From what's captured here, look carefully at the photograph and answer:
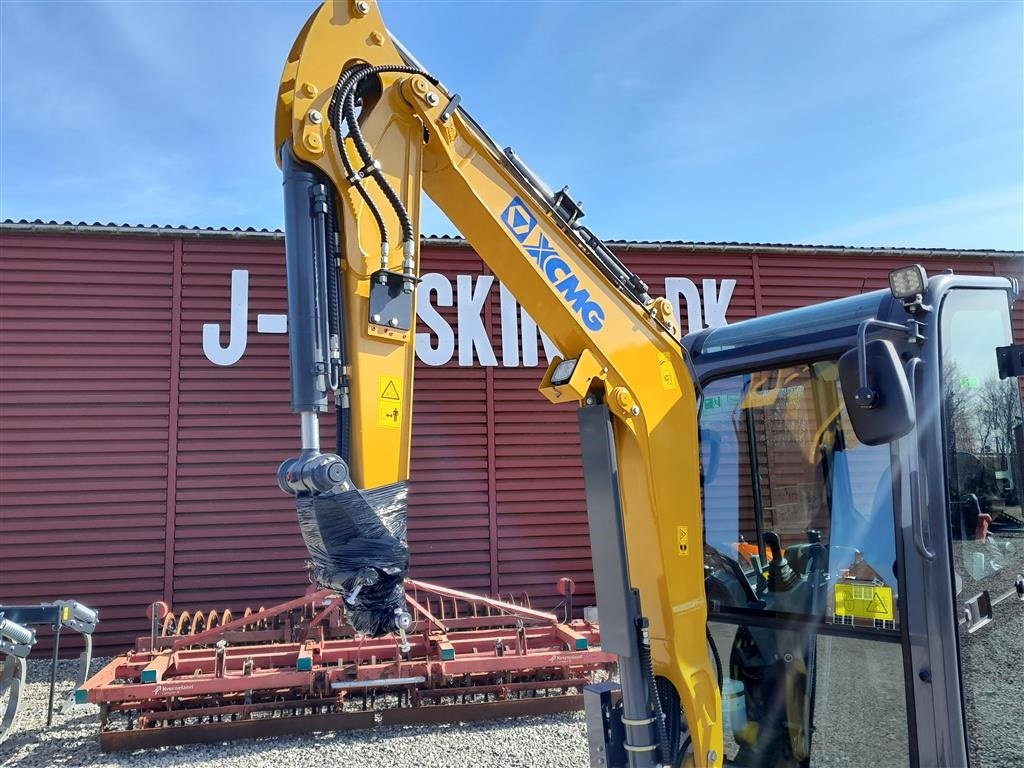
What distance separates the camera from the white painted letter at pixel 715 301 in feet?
31.8

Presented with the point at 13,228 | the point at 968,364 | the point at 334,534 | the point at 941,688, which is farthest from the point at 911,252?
the point at 13,228

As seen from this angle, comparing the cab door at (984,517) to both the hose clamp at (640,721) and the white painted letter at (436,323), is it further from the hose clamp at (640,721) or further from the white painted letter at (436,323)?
the white painted letter at (436,323)

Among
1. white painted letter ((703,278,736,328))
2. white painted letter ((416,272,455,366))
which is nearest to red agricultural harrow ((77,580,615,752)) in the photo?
white painted letter ((416,272,455,366))

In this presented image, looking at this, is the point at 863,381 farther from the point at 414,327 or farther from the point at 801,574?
the point at 414,327

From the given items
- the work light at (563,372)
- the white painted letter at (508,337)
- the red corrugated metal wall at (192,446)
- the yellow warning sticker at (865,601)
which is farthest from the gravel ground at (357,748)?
the white painted letter at (508,337)

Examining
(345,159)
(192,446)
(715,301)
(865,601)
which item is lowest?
(865,601)

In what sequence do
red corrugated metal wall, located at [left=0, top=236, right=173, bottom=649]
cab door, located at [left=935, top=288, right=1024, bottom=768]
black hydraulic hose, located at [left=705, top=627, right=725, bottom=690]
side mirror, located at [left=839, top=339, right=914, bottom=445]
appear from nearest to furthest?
side mirror, located at [left=839, top=339, right=914, bottom=445]
cab door, located at [left=935, top=288, right=1024, bottom=768]
black hydraulic hose, located at [left=705, top=627, right=725, bottom=690]
red corrugated metal wall, located at [left=0, top=236, right=173, bottom=649]

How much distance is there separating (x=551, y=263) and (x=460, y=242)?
6259 mm

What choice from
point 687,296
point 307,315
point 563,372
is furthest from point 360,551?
point 687,296

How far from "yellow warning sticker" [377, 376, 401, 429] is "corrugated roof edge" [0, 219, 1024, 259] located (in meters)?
5.22

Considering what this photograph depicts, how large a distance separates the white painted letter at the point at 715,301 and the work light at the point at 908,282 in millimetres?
7165

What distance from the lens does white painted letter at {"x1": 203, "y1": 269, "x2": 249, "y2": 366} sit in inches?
339

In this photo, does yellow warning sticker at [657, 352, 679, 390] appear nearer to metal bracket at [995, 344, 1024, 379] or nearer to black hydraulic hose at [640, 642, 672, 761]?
black hydraulic hose at [640, 642, 672, 761]

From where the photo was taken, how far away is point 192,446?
8477 millimetres
